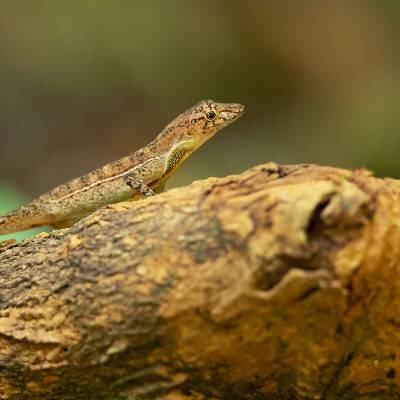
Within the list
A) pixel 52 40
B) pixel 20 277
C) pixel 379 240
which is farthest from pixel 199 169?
pixel 379 240

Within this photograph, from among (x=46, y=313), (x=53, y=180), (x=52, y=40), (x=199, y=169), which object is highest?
(x=52, y=40)

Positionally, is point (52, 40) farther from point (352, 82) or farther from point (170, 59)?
point (352, 82)

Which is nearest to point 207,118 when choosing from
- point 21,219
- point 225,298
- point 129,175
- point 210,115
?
point 210,115

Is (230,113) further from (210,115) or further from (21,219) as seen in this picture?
(21,219)

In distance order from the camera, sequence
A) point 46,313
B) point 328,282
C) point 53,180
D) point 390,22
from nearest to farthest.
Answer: point 328,282 < point 46,313 < point 390,22 < point 53,180

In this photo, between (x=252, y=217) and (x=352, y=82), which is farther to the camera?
(x=352, y=82)

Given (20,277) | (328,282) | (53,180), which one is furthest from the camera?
(53,180)

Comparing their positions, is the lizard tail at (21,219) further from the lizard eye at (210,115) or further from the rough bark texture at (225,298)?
the rough bark texture at (225,298)
